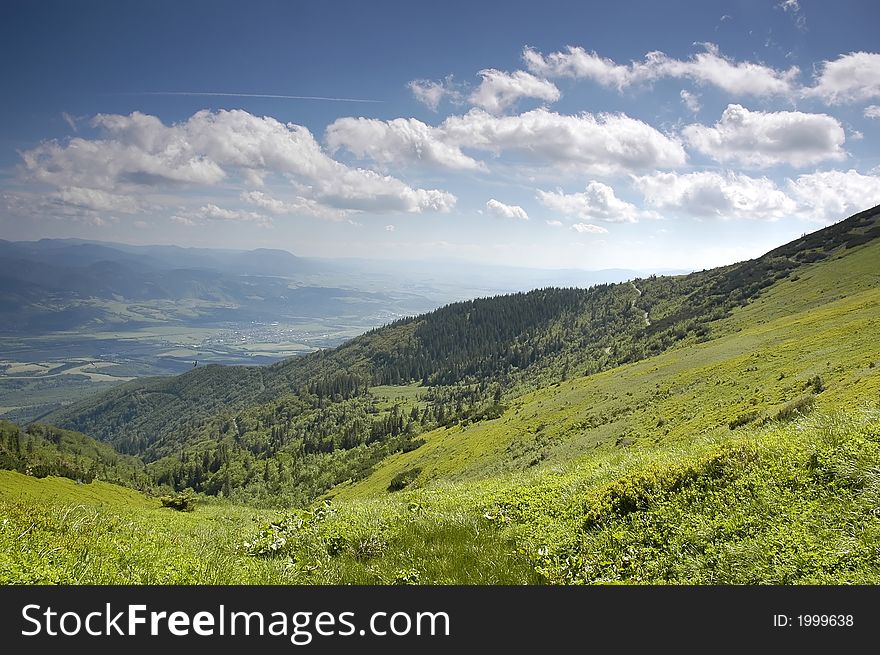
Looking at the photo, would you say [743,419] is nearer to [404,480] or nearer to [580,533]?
[580,533]

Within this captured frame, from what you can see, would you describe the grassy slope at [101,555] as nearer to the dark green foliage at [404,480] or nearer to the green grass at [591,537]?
the green grass at [591,537]

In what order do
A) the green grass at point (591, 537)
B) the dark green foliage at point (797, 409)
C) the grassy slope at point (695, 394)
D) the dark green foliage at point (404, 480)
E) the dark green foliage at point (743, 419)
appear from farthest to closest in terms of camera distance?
the dark green foliage at point (404, 480)
the grassy slope at point (695, 394)
the dark green foliage at point (743, 419)
the dark green foliage at point (797, 409)
the green grass at point (591, 537)

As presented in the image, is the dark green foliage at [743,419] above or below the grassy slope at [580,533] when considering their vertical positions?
below

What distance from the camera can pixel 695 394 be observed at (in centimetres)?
3869

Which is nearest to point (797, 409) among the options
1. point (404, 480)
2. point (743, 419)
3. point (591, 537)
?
point (743, 419)

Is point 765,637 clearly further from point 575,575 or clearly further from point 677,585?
point 575,575

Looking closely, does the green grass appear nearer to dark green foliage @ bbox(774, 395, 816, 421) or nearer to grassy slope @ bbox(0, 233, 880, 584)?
grassy slope @ bbox(0, 233, 880, 584)

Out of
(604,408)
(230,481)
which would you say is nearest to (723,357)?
(604,408)

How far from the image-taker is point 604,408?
5044 cm

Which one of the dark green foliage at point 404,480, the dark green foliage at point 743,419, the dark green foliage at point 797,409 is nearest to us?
the dark green foliage at point 797,409

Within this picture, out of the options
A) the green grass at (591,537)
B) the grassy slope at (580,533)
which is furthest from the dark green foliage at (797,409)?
the green grass at (591,537)

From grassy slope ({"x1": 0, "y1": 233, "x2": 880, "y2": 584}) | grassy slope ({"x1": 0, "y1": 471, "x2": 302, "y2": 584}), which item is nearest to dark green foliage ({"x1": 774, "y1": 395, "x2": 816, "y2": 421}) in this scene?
grassy slope ({"x1": 0, "y1": 233, "x2": 880, "y2": 584})

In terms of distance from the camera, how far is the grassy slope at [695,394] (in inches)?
1060

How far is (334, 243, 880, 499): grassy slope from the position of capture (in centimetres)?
2692
